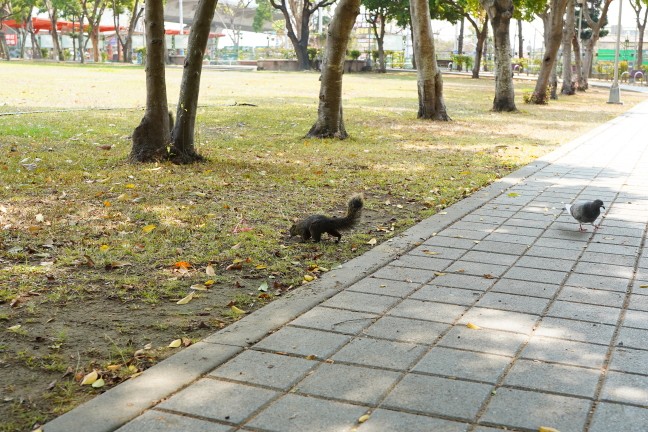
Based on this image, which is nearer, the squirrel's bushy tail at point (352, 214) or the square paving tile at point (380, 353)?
the square paving tile at point (380, 353)

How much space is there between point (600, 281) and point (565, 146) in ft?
30.1

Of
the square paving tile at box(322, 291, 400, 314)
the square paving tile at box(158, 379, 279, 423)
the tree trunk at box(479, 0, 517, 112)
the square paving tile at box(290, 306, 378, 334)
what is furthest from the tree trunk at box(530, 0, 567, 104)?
the square paving tile at box(158, 379, 279, 423)

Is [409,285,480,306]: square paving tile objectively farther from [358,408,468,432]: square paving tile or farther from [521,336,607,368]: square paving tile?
[358,408,468,432]: square paving tile

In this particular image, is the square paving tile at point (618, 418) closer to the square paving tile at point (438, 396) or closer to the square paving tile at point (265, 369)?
the square paving tile at point (438, 396)

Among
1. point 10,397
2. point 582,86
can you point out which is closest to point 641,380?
point 10,397

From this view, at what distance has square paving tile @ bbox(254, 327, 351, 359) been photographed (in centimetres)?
416

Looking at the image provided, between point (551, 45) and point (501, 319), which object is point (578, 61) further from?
point (501, 319)

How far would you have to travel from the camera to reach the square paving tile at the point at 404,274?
5.55 metres

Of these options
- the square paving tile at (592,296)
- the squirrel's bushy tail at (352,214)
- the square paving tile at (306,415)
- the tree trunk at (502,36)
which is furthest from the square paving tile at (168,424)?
the tree trunk at (502,36)

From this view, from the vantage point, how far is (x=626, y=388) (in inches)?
145

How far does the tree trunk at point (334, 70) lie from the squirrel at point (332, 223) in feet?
24.0

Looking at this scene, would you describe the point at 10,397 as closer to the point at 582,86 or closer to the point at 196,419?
the point at 196,419

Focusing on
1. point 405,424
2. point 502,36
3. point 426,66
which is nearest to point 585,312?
point 405,424

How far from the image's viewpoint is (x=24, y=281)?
5.26m
